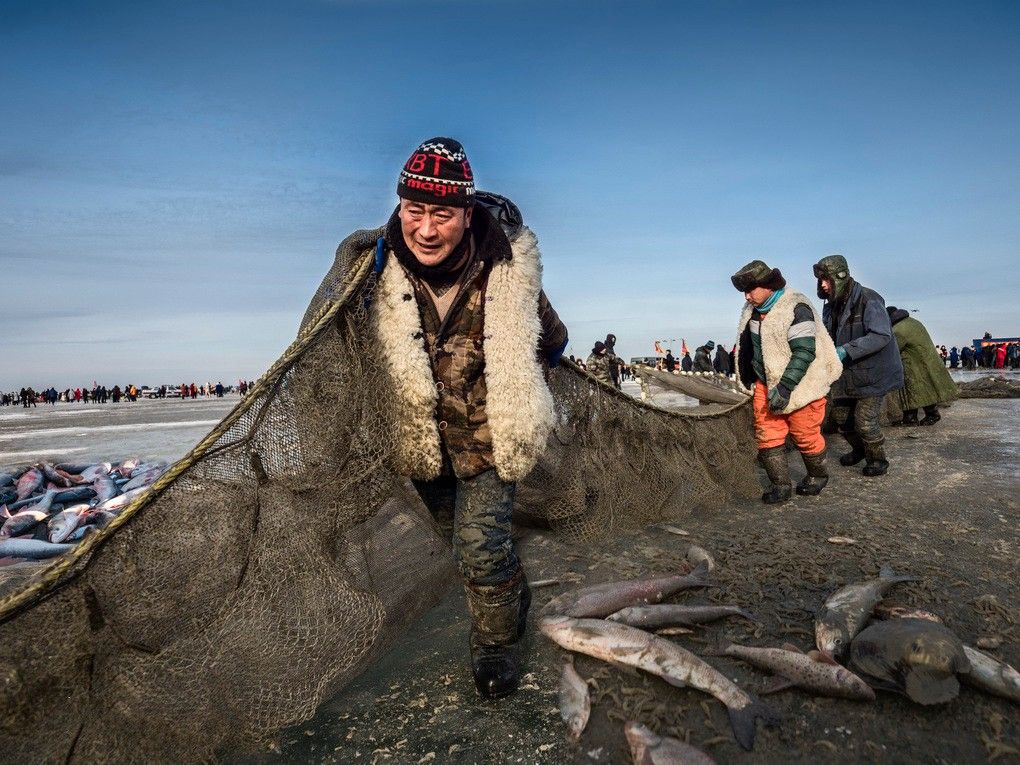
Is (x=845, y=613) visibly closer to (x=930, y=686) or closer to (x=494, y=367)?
(x=930, y=686)

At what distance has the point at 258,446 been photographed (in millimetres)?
2510

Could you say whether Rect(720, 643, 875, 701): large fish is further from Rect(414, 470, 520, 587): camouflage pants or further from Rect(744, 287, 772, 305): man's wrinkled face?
Rect(744, 287, 772, 305): man's wrinkled face

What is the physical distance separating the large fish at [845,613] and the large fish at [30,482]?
7850 millimetres

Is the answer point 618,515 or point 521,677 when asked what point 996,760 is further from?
point 618,515

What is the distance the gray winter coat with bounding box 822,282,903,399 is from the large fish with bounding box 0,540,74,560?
24.3ft

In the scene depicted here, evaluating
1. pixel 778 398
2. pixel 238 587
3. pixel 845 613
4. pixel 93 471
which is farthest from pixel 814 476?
pixel 93 471

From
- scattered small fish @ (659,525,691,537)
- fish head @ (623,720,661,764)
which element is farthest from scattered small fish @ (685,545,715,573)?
fish head @ (623,720,661,764)

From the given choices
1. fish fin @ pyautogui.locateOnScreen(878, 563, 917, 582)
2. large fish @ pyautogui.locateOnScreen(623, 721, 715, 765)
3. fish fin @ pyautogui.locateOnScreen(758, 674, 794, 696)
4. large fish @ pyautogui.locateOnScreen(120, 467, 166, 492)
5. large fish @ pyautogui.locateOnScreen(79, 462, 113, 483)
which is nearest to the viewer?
large fish @ pyautogui.locateOnScreen(623, 721, 715, 765)

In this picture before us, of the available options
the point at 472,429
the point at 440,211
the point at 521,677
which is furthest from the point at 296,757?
the point at 440,211

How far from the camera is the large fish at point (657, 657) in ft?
7.62

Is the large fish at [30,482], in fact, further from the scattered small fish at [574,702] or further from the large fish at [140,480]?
the scattered small fish at [574,702]

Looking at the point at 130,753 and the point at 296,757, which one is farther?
the point at 296,757

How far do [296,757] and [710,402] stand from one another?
7.59m

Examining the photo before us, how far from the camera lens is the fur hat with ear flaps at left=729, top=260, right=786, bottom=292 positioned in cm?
549
